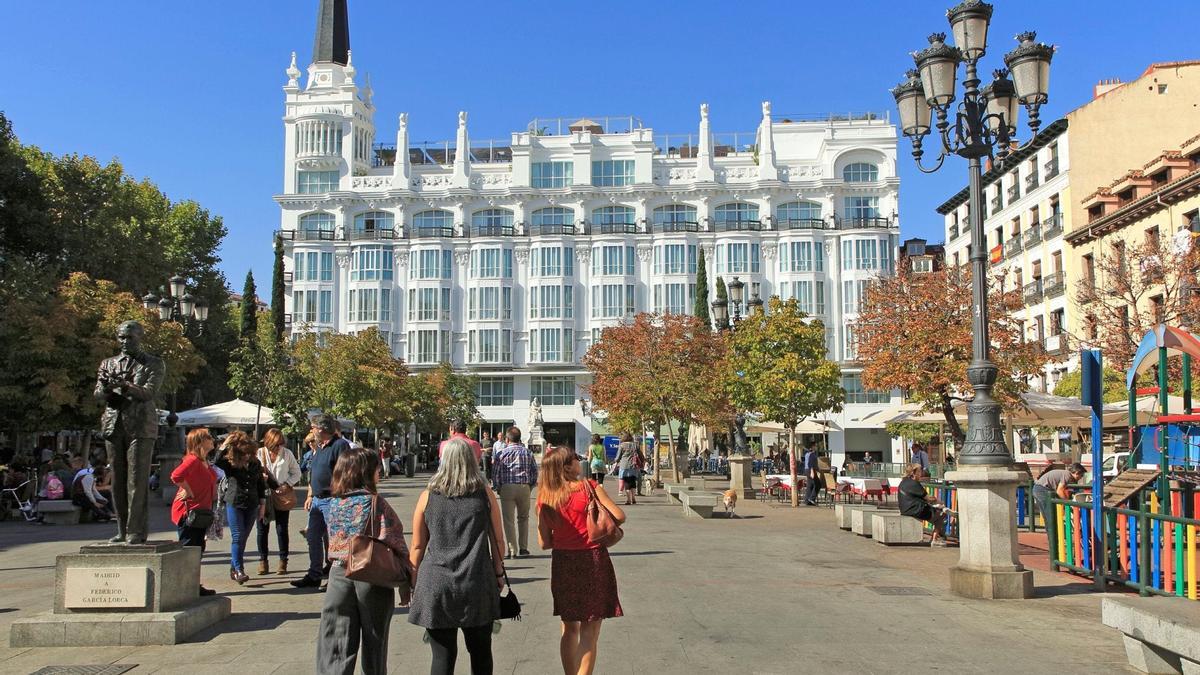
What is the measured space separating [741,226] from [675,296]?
664 cm

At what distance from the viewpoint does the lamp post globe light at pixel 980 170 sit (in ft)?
31.3

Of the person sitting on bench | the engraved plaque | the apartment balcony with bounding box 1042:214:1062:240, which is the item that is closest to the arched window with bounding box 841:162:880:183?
the apartment balcony with bounding box 1042:214:1062:240

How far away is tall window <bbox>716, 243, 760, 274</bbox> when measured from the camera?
66.1 metres

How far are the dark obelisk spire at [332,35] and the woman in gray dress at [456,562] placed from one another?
2986 inches

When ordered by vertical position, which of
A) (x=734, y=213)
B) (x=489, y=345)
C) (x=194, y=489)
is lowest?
(x=194, y=489)

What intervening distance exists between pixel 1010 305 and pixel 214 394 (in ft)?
144

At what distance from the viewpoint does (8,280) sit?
87.8ft

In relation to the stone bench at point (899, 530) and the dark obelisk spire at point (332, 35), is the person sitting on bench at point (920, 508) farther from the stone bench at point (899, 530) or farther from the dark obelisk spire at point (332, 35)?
the dark obelisk spire at point (332, 35)

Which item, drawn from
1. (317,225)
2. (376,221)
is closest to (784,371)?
(376,221)

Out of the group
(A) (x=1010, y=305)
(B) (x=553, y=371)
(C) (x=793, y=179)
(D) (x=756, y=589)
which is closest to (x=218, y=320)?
(B) (x=553, y=371)

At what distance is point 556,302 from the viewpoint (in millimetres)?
67250

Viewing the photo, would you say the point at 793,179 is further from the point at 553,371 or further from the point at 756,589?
the point at 756,589

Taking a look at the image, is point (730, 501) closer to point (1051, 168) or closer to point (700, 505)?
point (700, 505)

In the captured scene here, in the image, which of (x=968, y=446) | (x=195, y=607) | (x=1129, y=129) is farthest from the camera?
(x=1129, y=129)
